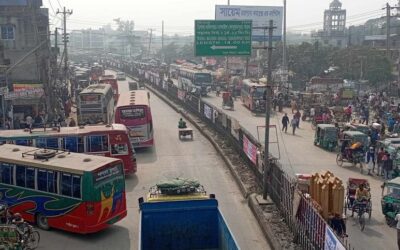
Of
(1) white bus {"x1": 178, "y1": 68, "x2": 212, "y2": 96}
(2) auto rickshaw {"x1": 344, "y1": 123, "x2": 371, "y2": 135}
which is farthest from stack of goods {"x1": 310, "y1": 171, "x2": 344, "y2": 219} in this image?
(1) white bus {"x1": 178, "y1": 68, "x2": 212, "y2": 96}

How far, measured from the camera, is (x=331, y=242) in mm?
9258

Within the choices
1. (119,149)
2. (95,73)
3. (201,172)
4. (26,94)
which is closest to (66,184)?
(119,149)

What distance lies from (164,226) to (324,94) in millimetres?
31585

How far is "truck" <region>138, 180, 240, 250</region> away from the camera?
11.1 metres

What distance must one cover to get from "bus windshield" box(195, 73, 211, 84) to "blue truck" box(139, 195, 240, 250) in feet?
136

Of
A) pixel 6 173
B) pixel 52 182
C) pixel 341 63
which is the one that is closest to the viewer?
pixel 52 182

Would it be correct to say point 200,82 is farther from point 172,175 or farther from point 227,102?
point 172,175

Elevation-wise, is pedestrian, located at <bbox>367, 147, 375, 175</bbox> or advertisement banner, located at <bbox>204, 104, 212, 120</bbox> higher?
advertisement banner, located at <bbox>204, 104, 212, 120</bbox>

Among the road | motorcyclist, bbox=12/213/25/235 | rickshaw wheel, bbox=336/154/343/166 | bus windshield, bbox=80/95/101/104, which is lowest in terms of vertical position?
the road

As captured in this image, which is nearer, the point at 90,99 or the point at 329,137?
the point at 329,137

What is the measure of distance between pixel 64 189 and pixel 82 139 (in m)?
5.32

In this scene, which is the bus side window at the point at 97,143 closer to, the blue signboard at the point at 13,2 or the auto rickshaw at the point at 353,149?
the auto rickshaw at the point at 353,149

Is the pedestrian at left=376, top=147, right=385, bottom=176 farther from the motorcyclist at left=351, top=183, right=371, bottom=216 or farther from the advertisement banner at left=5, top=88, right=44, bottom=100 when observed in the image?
the advertisement banner at left=5, top=88, right=44, bottom=100

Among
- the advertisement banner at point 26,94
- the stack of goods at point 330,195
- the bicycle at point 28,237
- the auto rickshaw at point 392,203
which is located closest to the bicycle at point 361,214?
the auto rickshaw at point 392,203
